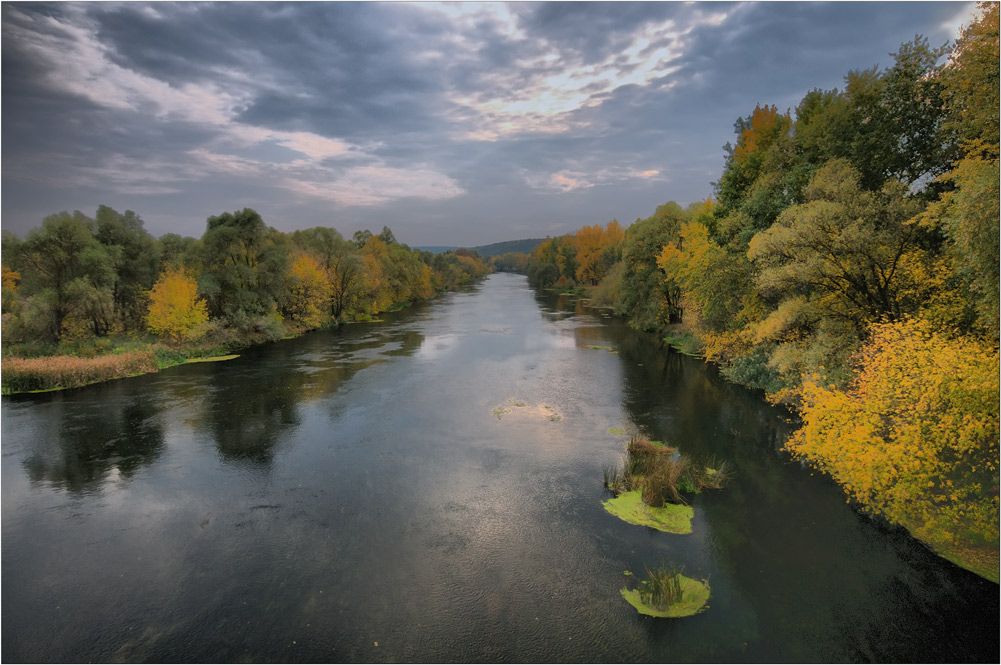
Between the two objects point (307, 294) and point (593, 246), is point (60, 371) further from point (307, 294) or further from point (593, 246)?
point (593, 246)

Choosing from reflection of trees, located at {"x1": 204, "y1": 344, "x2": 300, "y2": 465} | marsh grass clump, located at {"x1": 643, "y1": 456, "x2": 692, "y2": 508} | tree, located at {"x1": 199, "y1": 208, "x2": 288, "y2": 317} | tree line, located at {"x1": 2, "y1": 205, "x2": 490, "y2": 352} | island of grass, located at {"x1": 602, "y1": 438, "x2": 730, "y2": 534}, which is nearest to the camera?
island of grass, located at {"x1": 602, "y1": 438, "x2": 730, "y2": 534}

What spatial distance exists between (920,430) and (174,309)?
44279 mm

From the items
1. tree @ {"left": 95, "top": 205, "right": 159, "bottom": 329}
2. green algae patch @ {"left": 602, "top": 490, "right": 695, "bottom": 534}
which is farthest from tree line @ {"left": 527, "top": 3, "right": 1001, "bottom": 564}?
tree @ {"left": 95, "top": 205, "right": 159, "bottom": 329}

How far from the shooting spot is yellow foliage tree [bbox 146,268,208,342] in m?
36.8

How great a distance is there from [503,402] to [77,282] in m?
31.1

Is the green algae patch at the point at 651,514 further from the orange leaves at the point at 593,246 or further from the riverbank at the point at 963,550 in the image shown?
the orange leaves at the point at 593,246

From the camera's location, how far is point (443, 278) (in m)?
126

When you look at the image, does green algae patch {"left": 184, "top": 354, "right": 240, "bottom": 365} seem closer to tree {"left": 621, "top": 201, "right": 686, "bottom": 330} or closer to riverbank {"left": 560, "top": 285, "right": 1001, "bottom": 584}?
tree {"left": 621, "top": 201, "right": 686, "bottom": 330}

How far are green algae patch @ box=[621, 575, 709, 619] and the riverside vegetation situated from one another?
33338 mm

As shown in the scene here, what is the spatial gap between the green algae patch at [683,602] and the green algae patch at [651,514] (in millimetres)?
2300

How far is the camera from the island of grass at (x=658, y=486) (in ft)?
44.7

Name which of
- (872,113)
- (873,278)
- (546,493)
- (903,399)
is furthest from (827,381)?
(872,113)

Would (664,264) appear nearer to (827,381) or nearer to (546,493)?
(827,381)

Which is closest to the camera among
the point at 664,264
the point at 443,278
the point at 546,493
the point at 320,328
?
the point at 546,493
